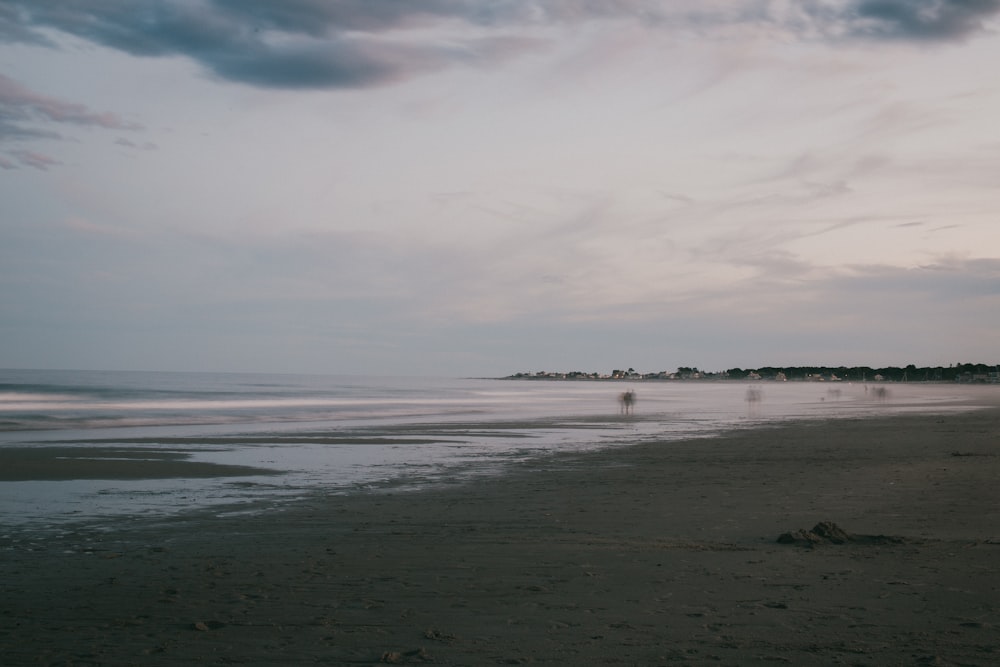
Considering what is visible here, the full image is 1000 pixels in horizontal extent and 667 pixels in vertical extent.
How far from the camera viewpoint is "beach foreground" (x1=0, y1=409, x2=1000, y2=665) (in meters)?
5.94

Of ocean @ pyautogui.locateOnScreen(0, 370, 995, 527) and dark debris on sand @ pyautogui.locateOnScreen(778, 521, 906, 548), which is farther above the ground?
dark debris on sand @ pyautogui.locateOnScreen(778, 521, 906, 548)

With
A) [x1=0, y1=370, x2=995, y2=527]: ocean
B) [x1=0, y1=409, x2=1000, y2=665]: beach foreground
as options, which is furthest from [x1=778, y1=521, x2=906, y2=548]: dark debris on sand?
[x1=0, y1=370, x2=995, y2=527]: ocean

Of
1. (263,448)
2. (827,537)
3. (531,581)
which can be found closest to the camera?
(531,581)

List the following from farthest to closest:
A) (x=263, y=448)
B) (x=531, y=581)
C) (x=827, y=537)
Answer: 1. (x=263, y=448)
2. (x=827, y=537)
3. (x=531, y=581)

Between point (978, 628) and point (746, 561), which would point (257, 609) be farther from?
point (978, 628)

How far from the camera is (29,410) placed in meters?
45.4

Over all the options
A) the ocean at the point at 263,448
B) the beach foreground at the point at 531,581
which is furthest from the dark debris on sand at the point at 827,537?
the ocean at the point at 263,448

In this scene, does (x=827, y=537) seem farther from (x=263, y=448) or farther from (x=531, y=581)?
(x=263, y=448)

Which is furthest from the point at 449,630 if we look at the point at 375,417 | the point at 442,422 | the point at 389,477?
the point at 375,417

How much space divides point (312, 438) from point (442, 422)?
36.9 ft

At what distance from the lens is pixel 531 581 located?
7969mm

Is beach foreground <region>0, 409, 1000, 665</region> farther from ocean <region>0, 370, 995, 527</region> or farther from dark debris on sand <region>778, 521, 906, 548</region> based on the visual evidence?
ocean <region>0, 370, 995, 527</region>

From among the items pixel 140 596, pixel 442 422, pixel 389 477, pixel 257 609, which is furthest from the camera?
pixel 442 422

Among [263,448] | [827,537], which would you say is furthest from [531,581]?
[263,448]
